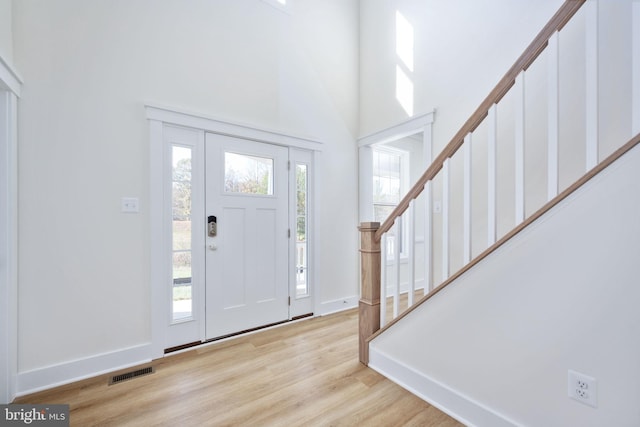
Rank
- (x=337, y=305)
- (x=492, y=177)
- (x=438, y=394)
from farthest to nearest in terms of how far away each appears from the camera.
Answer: (x=337, y=305), (x=438, y=394), (x=492, y=177)

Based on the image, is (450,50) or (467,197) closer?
(467,197)

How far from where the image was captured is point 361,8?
3553 millimetres

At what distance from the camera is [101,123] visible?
6.68 feet

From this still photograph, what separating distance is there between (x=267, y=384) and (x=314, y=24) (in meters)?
3.61

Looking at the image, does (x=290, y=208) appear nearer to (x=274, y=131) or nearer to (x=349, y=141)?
A: (x=274, y=131)

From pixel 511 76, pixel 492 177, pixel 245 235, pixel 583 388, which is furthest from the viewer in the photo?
pixel 245 235

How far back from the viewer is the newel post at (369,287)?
6.80 ft

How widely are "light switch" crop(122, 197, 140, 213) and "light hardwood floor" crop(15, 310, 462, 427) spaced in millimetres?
1212

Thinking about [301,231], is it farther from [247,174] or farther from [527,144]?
[527,144]

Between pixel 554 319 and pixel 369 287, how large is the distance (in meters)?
1.11

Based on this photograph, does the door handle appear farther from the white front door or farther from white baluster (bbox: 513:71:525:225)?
white baluster (bbox: 513:71:525:225)

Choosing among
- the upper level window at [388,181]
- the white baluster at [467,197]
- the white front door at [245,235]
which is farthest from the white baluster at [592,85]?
the upper level window at [388,181]

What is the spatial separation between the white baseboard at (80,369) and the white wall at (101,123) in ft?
0.15

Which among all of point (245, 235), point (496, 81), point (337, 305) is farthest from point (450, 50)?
point (337, 305)
